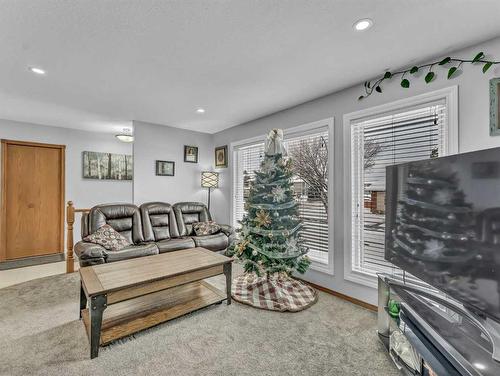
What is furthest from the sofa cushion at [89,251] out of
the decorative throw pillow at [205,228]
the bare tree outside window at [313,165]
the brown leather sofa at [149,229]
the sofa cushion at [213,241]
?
the bare tree outside window at [313,165]

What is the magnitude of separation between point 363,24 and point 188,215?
383cm

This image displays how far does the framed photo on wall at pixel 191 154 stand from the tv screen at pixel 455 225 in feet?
12.8

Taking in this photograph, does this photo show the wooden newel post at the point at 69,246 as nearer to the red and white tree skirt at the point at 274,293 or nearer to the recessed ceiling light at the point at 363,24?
the red and white tree skirt at the point at 274,293

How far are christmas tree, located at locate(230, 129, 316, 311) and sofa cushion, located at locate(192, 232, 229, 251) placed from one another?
3.51ft

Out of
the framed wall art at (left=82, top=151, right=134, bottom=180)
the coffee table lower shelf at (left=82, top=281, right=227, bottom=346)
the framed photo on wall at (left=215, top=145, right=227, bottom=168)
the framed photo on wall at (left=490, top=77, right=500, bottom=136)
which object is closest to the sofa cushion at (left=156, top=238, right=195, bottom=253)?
→ the coffee table lower shelf at (left=82, top=281, right=227, bottom=346)

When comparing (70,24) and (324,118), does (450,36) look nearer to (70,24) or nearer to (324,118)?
(324,118)

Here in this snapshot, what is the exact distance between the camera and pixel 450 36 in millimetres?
1891

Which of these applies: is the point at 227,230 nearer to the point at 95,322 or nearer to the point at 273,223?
the point at 273,223

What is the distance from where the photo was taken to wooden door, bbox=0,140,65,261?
14.0 ft

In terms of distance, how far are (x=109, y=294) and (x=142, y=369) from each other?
1.94ft

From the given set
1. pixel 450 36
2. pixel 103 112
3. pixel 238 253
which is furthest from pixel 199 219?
pixel 450 36

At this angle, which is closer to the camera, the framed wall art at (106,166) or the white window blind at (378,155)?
the white window blind at (378,155)

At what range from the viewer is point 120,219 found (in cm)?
387

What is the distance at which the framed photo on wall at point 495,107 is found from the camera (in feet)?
6.15
